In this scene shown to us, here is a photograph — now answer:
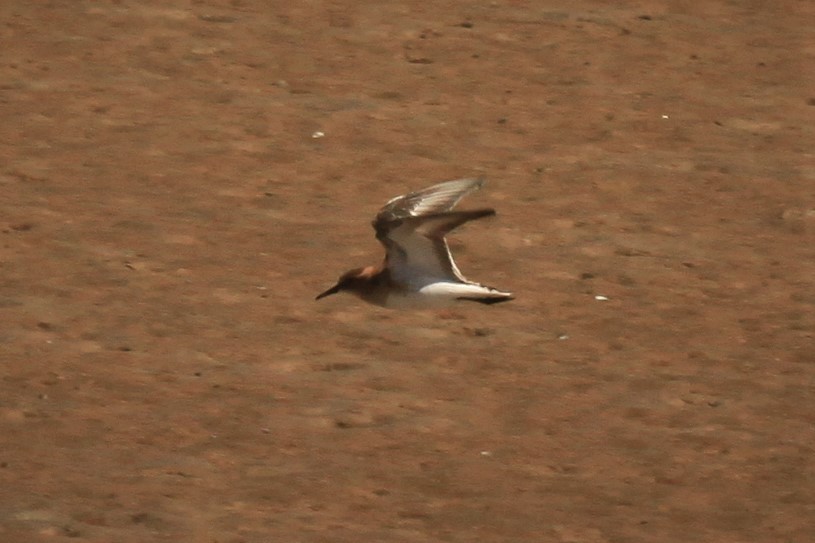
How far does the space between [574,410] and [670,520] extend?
1111 millimetres

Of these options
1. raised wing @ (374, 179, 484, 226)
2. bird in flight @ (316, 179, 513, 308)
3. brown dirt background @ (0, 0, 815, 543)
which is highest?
raised wing @ (374, 179, 484, 226)

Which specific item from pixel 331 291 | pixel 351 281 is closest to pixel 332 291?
pixel 331 291

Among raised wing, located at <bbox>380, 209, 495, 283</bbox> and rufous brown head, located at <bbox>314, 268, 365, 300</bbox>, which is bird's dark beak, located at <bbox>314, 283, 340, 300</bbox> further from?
raised wing, located at <bbox>380, 209, 495, 283</bbox>

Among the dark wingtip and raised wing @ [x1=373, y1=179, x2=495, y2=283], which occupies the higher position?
raised wing @ [x1=373, y1=179, x2=495, y2=283]

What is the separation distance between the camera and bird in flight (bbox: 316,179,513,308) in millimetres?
7871

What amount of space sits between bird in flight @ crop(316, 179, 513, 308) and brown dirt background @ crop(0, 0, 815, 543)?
0.62m

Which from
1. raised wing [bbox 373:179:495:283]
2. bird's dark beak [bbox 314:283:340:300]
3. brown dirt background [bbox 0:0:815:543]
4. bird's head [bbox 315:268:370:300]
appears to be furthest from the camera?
bird's dark beak [bbox 314:283:340:300]

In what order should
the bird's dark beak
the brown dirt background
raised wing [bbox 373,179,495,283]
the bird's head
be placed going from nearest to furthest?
1. the brown dirt background
2. raised wing [bbox 373,179,495,283]
3. the bird's head
4. the bird's dark beak

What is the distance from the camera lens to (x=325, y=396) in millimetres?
8578

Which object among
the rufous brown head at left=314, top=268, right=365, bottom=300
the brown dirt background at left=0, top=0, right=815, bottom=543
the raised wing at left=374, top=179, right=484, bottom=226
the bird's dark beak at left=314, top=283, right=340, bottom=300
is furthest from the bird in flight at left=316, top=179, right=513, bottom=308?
the brown dirt background at left=0, top=0, right=815, bottom=543

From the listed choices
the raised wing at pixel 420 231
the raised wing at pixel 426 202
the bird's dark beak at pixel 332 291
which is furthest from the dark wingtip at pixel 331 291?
the raised wing at pixel 426 202

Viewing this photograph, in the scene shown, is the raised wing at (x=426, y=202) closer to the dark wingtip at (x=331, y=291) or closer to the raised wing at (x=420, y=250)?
the raised wing at (x=420, y=250)

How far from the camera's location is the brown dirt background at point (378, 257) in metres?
7.70

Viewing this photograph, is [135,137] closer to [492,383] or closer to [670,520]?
[492,383]
